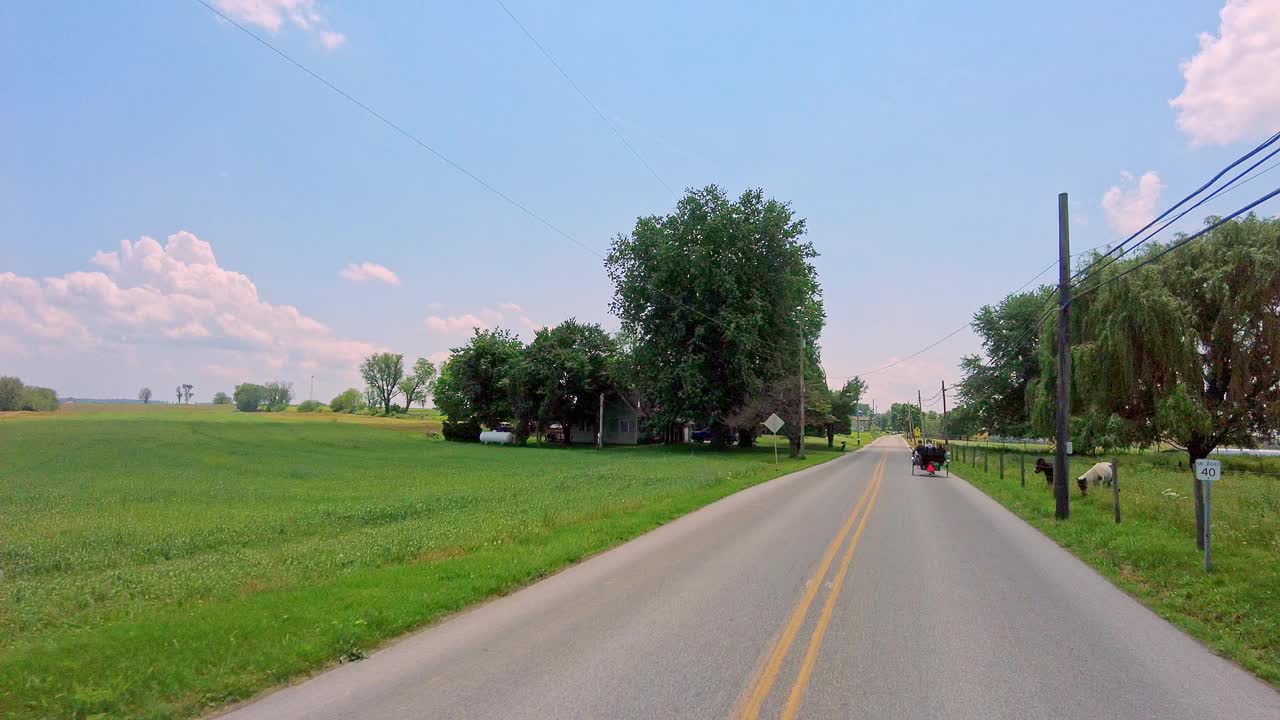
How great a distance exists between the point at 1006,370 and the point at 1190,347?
30672mm

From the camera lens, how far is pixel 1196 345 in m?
29.7

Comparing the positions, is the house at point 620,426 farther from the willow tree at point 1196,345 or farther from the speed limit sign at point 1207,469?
the speed limit sign at point 1207,469

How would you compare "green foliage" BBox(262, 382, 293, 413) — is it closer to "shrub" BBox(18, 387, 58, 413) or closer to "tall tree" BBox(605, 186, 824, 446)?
"shrub" BBox(18, 387, 58, 413)

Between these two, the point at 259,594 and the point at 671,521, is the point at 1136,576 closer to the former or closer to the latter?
the point at 671,521

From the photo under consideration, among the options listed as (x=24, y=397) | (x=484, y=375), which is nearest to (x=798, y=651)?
(x=484, y=375)

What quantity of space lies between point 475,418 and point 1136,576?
64.6m

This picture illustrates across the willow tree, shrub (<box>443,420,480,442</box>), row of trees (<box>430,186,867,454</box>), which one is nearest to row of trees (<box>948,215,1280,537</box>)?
the willow tree

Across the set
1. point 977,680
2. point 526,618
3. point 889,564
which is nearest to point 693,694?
point 977,680

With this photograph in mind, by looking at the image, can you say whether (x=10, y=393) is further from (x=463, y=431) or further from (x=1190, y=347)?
(x=1190, y=347)

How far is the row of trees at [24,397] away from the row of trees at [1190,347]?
357 feet

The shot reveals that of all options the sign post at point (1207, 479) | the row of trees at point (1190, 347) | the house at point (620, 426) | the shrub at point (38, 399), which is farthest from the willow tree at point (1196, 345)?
the shrub at point (38, 399)

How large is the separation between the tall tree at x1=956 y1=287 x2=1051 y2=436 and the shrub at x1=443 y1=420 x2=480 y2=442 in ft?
149

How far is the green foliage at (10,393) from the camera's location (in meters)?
85.6

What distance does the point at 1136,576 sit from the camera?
10023mm
